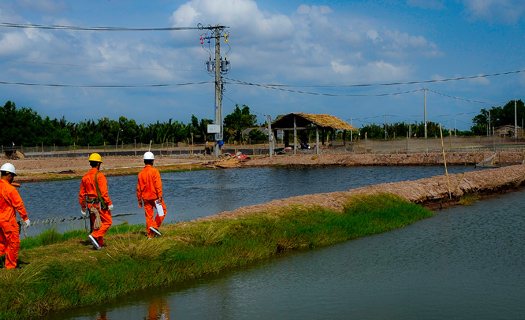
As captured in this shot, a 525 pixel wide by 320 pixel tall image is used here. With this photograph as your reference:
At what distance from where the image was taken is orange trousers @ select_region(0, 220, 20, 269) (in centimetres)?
839

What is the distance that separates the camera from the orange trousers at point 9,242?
839 cm

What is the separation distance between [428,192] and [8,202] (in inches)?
635

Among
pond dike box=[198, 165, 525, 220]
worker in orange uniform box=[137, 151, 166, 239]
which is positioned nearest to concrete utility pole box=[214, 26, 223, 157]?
pond dike box=[198, 165, 525, 220]

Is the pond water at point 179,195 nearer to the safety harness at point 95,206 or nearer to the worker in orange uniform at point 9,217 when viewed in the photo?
the safety harness at point 95,206

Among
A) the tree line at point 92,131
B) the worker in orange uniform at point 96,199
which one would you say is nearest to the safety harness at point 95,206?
the worker in orange uniform at point 96,199

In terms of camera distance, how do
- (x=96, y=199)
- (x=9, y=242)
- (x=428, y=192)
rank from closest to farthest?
1. (x=9, y=242)
2. (x=96, y=199)
3. (x=428, y=192)

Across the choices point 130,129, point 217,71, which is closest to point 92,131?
point 130,129

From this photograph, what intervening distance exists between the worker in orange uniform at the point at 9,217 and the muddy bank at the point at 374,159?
41.5 meters

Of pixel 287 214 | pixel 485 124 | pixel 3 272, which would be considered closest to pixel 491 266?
pixel 287 214

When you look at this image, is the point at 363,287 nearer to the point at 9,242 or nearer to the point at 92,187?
the point at 92,187

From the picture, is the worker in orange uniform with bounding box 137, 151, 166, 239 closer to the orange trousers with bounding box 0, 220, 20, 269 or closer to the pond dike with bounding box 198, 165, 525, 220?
the orange trousers with bounding box 0, 220, 20, 269

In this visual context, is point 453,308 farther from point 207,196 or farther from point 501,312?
point 207,196

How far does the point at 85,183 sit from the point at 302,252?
17.5 ft

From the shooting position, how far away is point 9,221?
8391 mm
